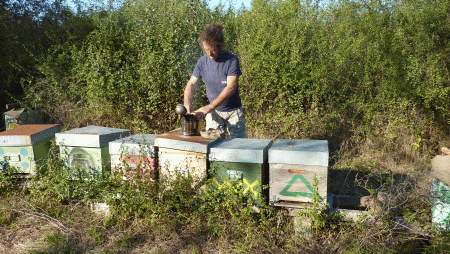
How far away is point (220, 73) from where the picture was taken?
3.43m

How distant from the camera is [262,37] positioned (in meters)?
5.72

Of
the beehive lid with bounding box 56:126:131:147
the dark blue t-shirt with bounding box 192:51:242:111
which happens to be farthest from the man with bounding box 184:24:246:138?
the beehive lid with bounding box 56:126:131:147

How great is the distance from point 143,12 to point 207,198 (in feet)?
14.7

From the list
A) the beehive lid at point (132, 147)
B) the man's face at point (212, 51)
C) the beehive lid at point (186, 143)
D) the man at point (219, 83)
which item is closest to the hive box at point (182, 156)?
the beehive lid at point (186, 143)

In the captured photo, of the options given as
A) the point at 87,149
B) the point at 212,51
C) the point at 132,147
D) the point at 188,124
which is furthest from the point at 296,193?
the point at 87,149

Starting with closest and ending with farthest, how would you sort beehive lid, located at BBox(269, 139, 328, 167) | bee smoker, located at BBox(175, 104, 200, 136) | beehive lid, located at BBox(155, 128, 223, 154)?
1. beehive lid, located at BBox(269, 139, 328, 167)
2. beehive lid, located at BBox(155, 128, 223, 154)
3. bee smoker, located at BBox(175, 104, 200, 136)

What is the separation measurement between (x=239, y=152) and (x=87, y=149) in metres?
1.56

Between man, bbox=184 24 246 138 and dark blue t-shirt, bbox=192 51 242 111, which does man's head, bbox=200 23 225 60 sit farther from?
dark blue t-shirt, bbox=192 51 242 111

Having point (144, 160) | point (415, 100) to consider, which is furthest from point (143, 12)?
point (415, 100)

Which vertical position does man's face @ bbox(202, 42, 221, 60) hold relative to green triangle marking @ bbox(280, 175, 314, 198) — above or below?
above

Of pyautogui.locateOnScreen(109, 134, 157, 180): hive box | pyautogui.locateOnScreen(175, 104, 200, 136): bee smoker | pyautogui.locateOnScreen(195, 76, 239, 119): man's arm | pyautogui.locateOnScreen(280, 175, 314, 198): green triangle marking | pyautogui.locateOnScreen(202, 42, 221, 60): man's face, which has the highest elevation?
pyautogui.locateOnScreen(202, 42, 221, 60): man's face

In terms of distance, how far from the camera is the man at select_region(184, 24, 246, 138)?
130 inches

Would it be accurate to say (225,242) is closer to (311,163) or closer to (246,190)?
(246,190)

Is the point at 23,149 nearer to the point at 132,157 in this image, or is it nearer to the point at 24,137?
the point at 24,137
